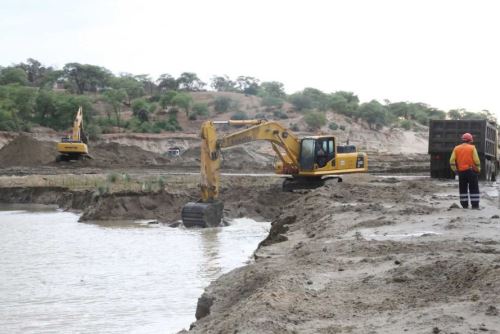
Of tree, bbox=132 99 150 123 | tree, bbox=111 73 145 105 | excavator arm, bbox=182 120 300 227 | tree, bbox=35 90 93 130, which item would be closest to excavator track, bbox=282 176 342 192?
excavator arm, bbox=182 120 300 227

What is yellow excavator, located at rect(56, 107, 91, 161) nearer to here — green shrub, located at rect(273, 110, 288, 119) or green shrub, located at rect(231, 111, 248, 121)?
green shrub, located at rect(231, 111, 248, 121)

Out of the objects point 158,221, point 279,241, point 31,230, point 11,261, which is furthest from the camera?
point 158,221

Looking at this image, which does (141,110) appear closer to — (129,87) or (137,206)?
(129,87)

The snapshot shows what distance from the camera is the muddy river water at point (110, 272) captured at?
11.5 m

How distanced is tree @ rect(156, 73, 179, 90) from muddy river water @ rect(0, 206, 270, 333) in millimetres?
101776

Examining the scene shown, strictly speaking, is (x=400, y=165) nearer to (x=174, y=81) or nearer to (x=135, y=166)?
(x=135, y=166)

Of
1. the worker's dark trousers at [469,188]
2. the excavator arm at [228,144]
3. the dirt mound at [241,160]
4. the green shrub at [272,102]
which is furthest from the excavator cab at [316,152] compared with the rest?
the green shrub at [272,102]

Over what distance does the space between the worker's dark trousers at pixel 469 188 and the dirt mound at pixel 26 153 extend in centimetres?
4197

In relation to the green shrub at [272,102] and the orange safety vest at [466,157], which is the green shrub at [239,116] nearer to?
the green shrub at [272,102]

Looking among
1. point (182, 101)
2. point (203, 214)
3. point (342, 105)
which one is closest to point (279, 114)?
point (342, 105)

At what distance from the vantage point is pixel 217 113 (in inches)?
4001

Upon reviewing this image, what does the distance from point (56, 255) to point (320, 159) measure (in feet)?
38.1

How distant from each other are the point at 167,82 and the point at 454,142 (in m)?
103

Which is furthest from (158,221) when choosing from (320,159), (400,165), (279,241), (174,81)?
(174,81)
